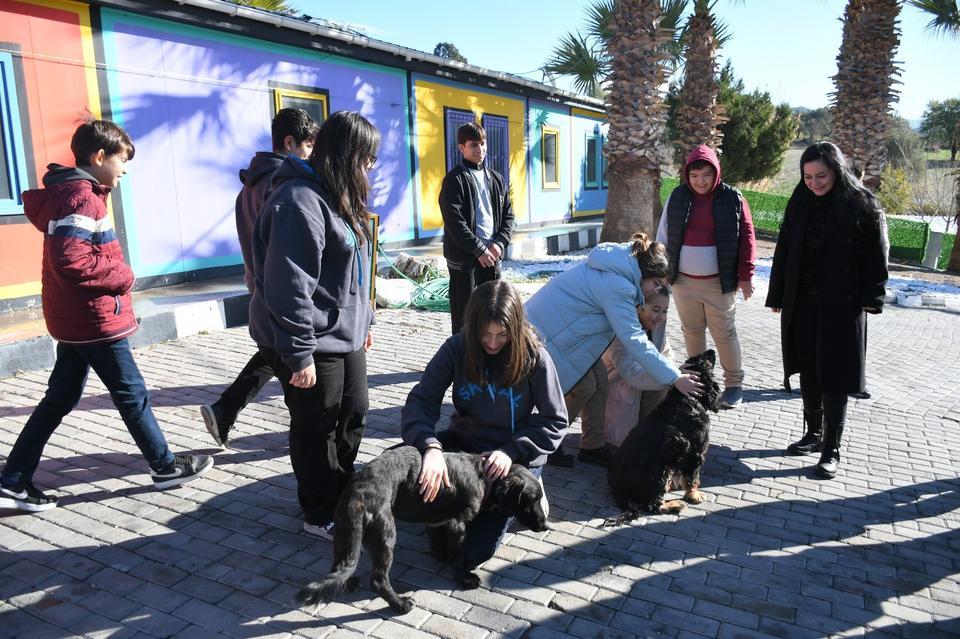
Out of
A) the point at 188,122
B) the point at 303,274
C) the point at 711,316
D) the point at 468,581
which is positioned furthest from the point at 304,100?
the point at 468,581

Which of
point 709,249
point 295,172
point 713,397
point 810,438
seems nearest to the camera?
point 295,172

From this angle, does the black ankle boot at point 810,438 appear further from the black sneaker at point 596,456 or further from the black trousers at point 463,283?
the black trousers at point 463,283

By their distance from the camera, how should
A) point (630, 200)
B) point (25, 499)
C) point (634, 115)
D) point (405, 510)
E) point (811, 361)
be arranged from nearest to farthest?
point (405, 510)
point (25, 499)
point (811, 361)
point (634, 115)
point (630, 200)

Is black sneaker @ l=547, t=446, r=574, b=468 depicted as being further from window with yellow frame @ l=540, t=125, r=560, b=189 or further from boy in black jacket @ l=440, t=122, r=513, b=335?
window with yellow frame @ l=540, t=125, r=560, b=189

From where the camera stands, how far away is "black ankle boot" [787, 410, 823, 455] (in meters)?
4.53

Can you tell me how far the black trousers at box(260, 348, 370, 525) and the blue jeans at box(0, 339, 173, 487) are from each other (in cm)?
87

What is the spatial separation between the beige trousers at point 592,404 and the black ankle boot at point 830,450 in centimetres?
134

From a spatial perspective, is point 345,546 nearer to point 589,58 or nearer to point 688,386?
point 688,386

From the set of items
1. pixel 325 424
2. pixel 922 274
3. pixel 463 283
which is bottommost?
pixel 922 274

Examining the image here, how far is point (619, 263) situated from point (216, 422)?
2.56 meters

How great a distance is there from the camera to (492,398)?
126 inches

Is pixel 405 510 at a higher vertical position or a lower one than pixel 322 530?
higher

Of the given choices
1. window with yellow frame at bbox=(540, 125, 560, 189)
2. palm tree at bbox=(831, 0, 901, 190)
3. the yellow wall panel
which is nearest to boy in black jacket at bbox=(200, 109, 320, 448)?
the yellow wall panel

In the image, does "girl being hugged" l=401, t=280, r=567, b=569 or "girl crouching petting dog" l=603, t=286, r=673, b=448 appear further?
"girl crouching petting dog" l=603, t=286, r=673, b=448
